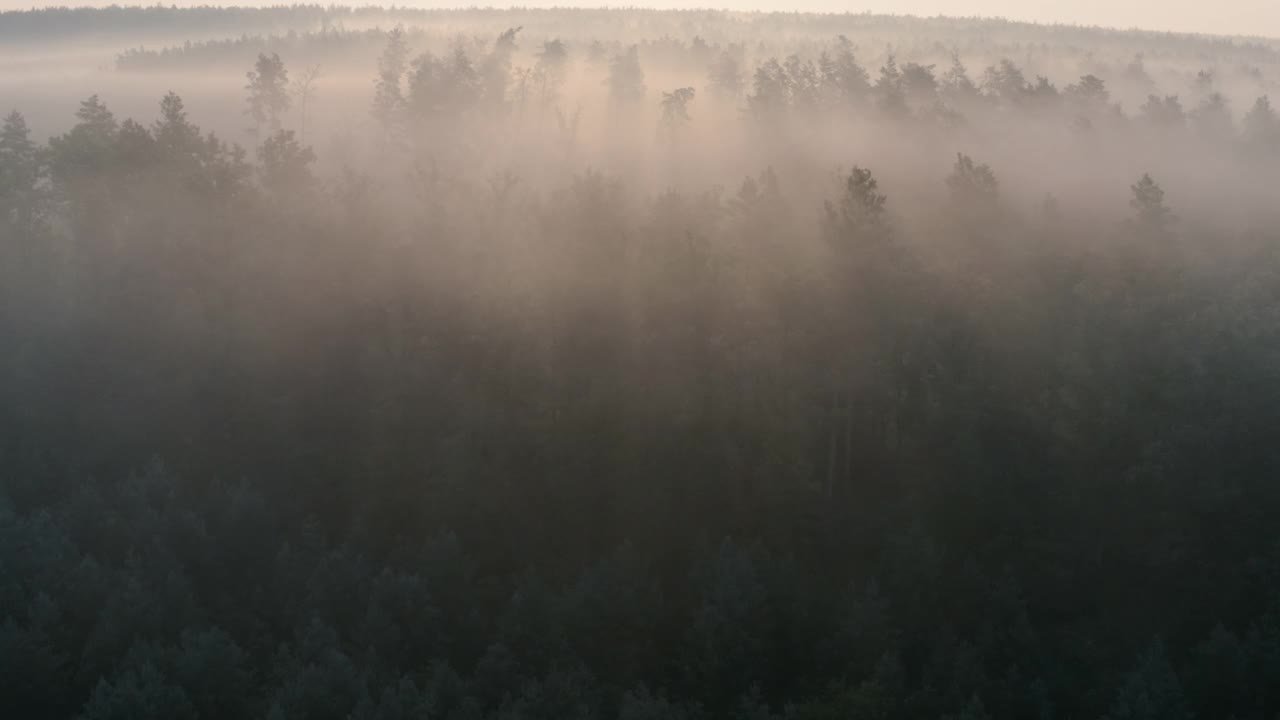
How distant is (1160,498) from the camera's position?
4541cm

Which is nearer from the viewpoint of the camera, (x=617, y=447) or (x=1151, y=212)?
(x=617, y=447)

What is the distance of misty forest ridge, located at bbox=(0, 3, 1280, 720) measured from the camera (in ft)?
114

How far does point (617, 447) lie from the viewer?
4744cm

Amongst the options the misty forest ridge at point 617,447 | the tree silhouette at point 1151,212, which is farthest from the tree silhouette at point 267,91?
the tree silhouette at point 1151,212

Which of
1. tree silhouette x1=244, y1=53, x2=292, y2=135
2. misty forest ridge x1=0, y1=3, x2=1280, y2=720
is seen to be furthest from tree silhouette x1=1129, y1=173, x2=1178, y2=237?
tree silhouette x1=244, y1=53, x2=292, y2=135

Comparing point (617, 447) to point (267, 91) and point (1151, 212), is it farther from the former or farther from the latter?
point (267, 91)

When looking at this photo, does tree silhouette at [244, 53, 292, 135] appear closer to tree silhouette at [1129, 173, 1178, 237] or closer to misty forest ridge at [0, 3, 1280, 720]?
misty forest ridge at [0, 3, 1280, 720]

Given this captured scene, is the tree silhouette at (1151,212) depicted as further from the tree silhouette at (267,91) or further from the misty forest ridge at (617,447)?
the tree silhouette at (267,91)

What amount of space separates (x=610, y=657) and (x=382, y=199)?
36599 mm

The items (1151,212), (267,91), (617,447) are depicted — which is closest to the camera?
(617,447)

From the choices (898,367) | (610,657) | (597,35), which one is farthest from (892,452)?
(597,35)

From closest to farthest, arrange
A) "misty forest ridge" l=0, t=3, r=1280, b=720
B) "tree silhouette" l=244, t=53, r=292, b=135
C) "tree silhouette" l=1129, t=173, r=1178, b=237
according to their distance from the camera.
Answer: "misty forest ridge" l=0, t=3, r=1280, b=720, "tree silhouette" l=1129, t=173, r=1178, b=237, "tree silhouette" l=244, t=53, r=292, b=135

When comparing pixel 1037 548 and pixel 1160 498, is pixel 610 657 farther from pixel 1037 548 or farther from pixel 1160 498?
pixel 1160 498

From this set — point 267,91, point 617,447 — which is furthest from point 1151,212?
point 267,91
